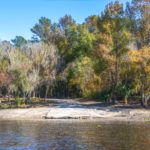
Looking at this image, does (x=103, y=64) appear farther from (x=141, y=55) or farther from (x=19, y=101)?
(x=19, y=101)

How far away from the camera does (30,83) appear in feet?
262

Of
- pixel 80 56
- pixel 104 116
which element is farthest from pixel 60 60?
pixel 104 116

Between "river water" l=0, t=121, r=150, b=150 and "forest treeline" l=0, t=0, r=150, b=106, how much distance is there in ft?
60.8

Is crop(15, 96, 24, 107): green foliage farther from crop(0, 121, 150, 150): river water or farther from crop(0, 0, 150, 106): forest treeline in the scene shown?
crop(0, 121, 150, 150): river water

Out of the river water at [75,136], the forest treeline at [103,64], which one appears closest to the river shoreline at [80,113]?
the forest treeline at [103,64]

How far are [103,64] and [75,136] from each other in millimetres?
32836

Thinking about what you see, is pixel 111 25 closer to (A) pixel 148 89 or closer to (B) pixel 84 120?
(A) pixel 148 89

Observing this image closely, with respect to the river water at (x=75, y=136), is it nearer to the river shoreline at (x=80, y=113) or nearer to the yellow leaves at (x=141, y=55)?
the river shoreline at (x=80, y=113)

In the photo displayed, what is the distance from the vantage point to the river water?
36.6 meters

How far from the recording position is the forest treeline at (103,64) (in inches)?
2815

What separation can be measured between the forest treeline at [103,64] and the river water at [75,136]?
1853 cm

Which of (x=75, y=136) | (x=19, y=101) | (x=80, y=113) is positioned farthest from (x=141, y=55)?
(x=75, y=136)

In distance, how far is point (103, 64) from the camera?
7538 cm

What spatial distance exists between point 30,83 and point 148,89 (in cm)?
2001
